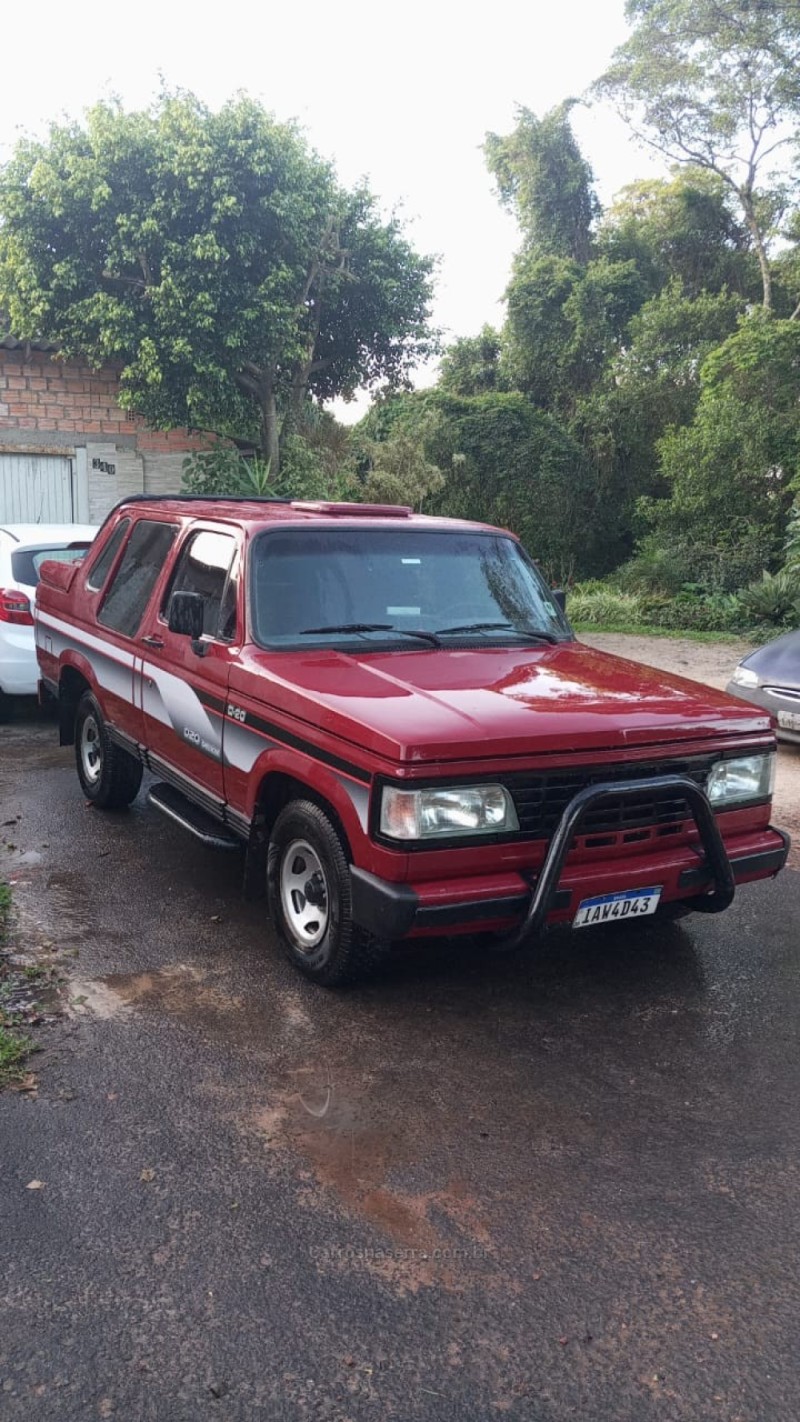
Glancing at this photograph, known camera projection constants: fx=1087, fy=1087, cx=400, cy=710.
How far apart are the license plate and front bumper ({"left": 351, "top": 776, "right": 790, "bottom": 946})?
0.03 m

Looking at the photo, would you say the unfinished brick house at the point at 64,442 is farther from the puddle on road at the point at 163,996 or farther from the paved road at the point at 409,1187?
the puddle on road at the point at 163,996

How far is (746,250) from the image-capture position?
84.5 feet

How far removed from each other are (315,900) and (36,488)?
13.2 m

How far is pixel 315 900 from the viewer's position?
423cm

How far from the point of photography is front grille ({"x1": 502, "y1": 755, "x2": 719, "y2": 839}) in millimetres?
3760

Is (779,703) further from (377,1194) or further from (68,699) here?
(377,1194)

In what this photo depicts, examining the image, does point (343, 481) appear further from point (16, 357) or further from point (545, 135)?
point (545, 135)

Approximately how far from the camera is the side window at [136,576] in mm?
5754

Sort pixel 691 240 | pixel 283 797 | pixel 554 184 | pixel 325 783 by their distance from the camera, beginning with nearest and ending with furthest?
1. pixel 325 783
2. pixel 283 797
3. pixel 691 240
4. pixel 554 184

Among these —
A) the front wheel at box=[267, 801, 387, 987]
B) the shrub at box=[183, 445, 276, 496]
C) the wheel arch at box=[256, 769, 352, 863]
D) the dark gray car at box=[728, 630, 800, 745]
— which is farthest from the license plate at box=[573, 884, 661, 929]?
the shrub at box=[183, 445, 276, 496]

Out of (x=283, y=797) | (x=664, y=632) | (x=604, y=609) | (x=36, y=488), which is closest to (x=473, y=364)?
(x=604, y=609)

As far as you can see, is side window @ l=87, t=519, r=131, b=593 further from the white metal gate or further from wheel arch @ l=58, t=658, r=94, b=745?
the white metal gate

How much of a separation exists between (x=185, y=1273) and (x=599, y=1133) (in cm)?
132

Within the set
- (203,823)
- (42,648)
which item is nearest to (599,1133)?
(203,823)
